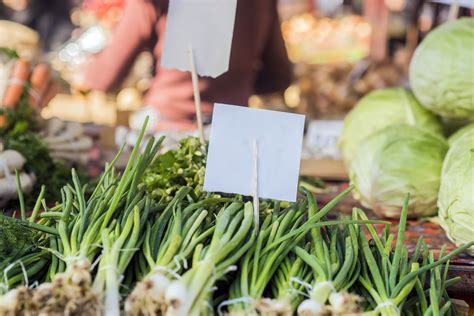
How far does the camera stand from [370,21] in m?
6.01

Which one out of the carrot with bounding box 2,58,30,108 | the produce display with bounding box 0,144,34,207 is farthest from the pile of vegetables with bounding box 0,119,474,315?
the carrot with bounding box 2,58,30,108

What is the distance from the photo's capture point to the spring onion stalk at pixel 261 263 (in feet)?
4.24

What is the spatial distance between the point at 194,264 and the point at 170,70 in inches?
98.2

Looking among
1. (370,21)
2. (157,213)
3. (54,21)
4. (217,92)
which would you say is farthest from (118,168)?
(54,21)

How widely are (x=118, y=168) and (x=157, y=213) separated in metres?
1.59

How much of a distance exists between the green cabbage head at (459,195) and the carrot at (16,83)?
2.01 metres

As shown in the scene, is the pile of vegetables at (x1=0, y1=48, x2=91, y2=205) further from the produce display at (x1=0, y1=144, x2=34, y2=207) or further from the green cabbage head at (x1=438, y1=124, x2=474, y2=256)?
the green cabbage head at (x1=438, y1=124, x2=474, y2=256)

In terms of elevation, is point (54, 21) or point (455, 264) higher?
point (54, 21)

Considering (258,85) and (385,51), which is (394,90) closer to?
(258,85)

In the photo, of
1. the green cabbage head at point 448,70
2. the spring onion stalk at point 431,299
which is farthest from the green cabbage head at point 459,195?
the spring onion stalk at point 431,299

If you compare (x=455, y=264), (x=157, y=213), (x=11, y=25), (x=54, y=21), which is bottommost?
(x=455, y=264)

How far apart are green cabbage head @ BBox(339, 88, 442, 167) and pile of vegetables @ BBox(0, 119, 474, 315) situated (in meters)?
1.34

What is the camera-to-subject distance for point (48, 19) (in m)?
7.37

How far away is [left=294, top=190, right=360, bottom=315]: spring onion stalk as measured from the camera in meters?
1.24
